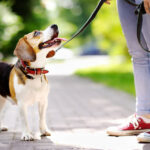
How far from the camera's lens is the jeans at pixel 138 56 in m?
4.26

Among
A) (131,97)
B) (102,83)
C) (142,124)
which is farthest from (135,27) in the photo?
(102,83)

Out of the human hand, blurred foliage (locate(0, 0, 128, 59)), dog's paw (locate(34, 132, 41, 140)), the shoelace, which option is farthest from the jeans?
blurred foliage (locate(0, 0, 128, 59))

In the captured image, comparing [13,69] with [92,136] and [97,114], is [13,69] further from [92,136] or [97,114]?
[97,114]

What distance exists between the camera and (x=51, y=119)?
19.1ft

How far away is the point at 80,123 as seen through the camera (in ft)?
17.9

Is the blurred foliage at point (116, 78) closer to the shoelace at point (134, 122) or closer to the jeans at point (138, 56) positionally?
the shoelace at point (134, 122)

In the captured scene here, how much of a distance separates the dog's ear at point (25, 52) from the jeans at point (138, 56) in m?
1.10

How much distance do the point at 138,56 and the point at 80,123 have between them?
1584 mm

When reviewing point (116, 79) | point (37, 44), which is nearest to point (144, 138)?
point (37, 44)

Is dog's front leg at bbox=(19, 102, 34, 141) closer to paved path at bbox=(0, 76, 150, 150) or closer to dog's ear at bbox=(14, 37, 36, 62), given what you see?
paved path at bbox=(0, 76, 150, 150)

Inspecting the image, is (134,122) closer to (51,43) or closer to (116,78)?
(51,43)

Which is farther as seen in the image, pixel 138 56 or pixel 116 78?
pixel 116 78

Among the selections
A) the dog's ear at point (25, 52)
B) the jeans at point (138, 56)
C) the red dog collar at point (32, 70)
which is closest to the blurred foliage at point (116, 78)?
the jeans at point (138, 56)

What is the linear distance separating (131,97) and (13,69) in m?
4.76
